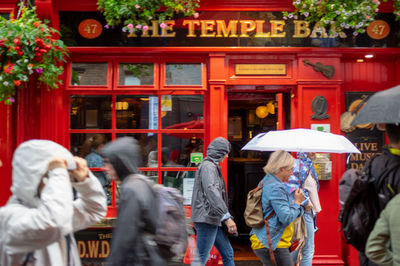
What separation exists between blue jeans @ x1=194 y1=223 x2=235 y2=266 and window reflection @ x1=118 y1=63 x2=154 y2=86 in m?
2.41

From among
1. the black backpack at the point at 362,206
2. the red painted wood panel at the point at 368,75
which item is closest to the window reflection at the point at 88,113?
the red painted wood panel at the point at 368,75

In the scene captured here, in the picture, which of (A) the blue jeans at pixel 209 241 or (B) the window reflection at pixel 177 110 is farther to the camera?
(B) the window reflection at pixel 177 110

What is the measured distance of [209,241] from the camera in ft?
18.2

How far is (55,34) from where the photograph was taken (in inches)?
262

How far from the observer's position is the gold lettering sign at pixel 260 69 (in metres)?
6.87

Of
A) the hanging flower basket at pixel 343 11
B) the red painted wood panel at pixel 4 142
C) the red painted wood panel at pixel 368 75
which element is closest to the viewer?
the hanging flower basket at pixel 343 11

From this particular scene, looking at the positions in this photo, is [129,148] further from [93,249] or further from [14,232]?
[93,249]

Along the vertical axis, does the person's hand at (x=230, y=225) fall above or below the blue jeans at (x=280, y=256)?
above

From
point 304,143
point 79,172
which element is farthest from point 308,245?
point 79,172

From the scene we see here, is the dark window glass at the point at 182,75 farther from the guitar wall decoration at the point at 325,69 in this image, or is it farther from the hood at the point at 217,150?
the guitar wall decoration at the point at 325,69

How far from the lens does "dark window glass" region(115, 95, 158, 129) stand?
684 centimetres

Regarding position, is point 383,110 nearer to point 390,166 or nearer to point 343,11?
point 390,166

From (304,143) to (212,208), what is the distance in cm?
136

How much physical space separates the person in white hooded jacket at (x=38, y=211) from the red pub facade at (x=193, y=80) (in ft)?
13.7
